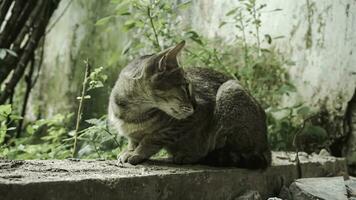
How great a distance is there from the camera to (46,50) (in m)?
5.29

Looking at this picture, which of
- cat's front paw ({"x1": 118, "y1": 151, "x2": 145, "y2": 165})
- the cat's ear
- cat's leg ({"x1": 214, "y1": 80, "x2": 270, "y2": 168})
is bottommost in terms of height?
cat's front paw ({"x1": 118, "y1": 151, "x2": 145, "y2": 165})

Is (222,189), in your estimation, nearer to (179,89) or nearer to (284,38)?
(179,89)

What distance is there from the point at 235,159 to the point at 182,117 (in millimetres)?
387

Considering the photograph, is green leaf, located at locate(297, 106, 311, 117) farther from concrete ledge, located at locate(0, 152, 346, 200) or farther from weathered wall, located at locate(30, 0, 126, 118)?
weathered wall, located at locate(30, 0, 126, 118)

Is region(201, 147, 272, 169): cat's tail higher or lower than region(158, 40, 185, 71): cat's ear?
lower

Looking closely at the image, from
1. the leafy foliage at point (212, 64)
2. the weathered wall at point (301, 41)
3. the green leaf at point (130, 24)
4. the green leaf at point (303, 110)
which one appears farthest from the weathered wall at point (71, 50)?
the green leaf at point (303, 110)

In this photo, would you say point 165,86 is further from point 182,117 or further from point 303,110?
point 303,110

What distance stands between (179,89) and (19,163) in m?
0.85

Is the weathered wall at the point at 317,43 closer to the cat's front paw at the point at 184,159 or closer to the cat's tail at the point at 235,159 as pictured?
the cat's tail at the point at 235,159

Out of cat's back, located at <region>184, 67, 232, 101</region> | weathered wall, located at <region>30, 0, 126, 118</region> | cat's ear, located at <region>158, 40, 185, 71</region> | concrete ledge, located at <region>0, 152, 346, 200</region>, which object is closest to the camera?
concrete ledge, located at <region>0, 152, 346, 200</region>

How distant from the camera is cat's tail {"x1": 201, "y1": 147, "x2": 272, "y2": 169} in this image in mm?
2617

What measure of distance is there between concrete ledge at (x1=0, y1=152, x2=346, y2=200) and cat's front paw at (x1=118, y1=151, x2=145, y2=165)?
0.04 metres

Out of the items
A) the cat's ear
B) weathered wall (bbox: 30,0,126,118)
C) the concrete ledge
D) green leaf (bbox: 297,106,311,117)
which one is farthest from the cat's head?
weathered wall (bbox: 30,0,126,118)

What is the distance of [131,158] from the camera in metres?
2.44
